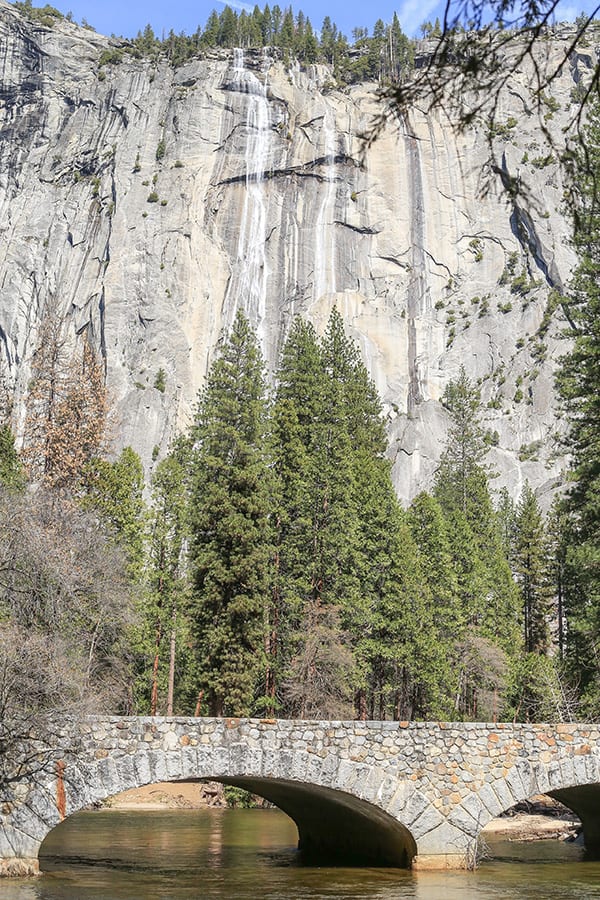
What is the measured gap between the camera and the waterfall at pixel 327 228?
309 ft

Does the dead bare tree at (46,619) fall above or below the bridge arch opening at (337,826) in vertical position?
above

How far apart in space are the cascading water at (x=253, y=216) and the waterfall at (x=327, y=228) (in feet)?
16.8

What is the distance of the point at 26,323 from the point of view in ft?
306

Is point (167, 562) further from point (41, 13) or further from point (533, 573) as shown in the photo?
point (41, 13)

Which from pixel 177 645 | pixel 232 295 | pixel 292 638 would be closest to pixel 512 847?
pixel 292 638

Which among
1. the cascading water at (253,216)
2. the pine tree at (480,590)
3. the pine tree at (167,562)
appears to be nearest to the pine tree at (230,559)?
the pine tree at (167,562)

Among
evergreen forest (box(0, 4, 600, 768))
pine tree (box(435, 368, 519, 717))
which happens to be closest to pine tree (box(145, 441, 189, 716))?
evergreen forest (box(0, 4, 600, 768))

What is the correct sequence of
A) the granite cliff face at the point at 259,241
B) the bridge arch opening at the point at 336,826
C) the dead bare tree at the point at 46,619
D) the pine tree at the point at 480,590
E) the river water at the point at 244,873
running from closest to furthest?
the river water at the point at 244,873, the dead bare tree at the point at 46,619, the bridge arch opening at the point at 336,826, the pine tree at the point at 480,590, the granite cliff face at the point at 259,241

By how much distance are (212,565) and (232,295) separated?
62454 millimetres

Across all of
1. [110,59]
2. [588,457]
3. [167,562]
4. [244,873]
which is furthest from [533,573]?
[110,59]

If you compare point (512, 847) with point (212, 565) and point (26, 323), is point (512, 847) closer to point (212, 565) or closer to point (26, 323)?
point (212, 565)

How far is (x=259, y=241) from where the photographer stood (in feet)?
312

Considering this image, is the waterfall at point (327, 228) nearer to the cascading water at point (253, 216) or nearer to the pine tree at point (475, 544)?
the cascading water at point (253, 216)

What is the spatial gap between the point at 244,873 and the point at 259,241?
80.7 metres
